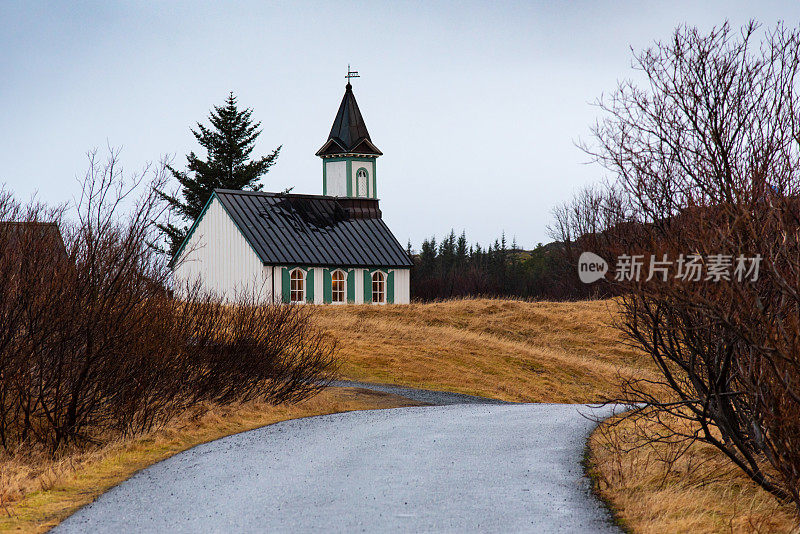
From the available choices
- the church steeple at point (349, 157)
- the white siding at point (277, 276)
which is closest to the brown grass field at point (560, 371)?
the white siding at point (277, 276)

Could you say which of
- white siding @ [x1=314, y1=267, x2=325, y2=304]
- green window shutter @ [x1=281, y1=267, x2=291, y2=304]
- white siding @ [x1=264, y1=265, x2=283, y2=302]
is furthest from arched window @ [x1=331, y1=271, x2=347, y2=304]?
white siding @ [x1=264, y1=265, x2=283, y2=302]

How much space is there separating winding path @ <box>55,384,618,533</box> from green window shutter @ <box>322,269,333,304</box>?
25623 mm

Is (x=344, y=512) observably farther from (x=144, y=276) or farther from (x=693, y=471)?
(x=144, y=276)

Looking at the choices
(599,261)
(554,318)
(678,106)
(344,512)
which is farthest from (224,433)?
(554,318)

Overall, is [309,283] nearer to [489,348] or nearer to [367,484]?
[489,348]

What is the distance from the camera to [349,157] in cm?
4497

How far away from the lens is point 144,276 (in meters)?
12.7

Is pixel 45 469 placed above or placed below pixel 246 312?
below

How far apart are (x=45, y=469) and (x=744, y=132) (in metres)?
9.30

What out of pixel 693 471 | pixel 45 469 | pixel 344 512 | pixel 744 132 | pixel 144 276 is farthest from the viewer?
pixel 144 276

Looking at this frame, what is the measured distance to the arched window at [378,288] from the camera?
41.3 m

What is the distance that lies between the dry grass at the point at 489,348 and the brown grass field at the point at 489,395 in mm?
76

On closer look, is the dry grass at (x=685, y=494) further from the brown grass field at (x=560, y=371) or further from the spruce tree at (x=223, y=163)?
the spruce tree at (x=223, y=163)

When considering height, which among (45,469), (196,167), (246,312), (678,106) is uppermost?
(196,167)
